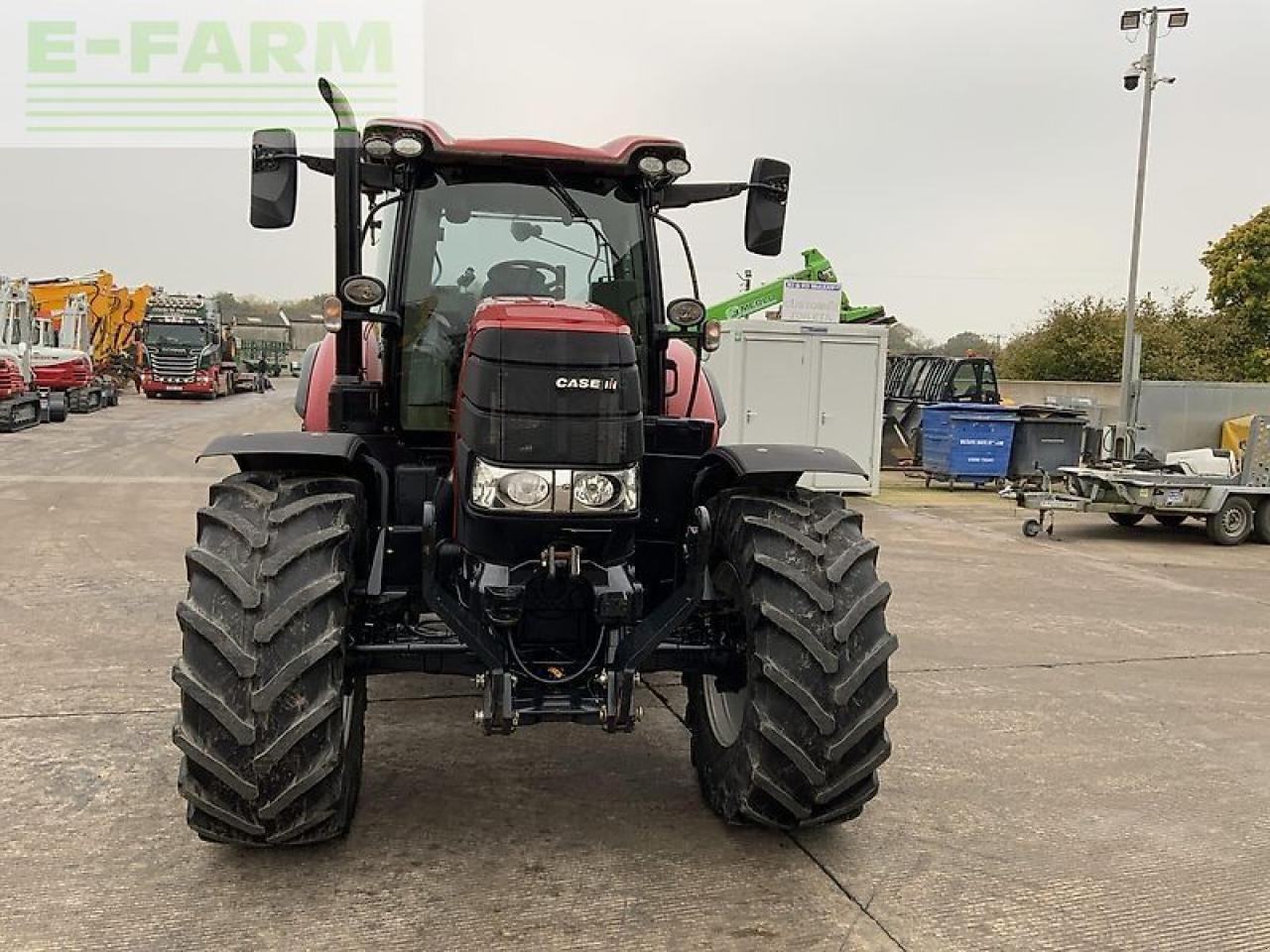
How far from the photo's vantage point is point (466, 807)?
3799 millimetres

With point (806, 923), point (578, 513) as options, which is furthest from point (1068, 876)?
point (578, 513)

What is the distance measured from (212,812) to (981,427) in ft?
48.9

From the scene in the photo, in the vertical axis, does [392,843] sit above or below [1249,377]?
below

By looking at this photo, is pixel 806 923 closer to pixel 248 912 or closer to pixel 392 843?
pixel 392 843

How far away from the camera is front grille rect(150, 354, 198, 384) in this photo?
1200 inches

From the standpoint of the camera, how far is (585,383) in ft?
10.8

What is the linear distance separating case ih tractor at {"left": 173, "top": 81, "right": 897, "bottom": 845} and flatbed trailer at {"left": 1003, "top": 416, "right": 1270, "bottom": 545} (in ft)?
29.1

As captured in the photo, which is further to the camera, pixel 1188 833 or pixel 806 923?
pixel 1188 833

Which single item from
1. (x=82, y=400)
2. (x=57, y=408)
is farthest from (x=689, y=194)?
(x=82, y=400)

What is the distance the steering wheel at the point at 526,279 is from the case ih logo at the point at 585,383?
1088mm

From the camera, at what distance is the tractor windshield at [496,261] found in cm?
405

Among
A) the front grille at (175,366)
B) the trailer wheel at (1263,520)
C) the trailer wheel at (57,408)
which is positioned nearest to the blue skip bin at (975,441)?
the trailer wheel at (1263,520)

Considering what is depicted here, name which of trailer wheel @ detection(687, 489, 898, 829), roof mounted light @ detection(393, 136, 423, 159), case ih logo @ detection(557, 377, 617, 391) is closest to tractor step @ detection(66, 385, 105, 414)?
roof mounted light @ detection(393, 136, 423, 159)

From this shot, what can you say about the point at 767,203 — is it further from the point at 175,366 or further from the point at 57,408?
the point at 175,366
